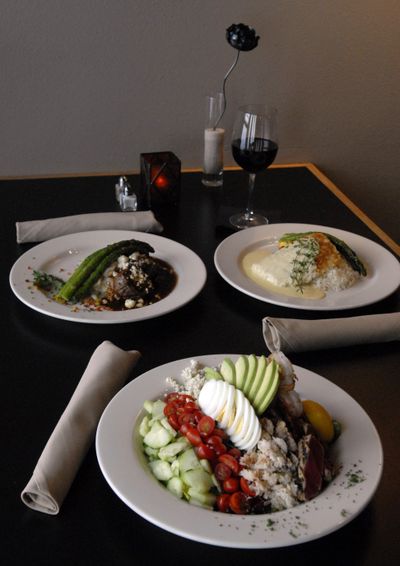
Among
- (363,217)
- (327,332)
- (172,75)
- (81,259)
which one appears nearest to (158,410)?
(327,332)

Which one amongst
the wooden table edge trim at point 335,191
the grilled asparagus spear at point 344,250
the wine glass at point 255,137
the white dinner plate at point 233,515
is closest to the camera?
the white dinner plate at point 233,515

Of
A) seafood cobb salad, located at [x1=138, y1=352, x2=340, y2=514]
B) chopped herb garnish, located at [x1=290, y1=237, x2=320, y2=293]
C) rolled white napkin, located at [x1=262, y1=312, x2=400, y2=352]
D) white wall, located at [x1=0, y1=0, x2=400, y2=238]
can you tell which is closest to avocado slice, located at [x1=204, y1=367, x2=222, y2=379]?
seafood cobb salad, located at [x1=138, y1=352, x2=340, y2=514]

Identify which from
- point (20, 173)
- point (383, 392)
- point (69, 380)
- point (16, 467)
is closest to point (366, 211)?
point (20, 173)

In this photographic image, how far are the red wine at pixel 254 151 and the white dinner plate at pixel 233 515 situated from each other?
764 mm

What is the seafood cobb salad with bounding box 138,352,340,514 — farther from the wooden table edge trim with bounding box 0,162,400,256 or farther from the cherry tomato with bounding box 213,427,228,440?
the wooden table edge trim with bounding box 0,162,400,256

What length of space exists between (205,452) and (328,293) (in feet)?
2.01

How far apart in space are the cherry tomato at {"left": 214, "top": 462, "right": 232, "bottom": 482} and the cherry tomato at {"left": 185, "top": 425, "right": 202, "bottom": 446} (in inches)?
1.6

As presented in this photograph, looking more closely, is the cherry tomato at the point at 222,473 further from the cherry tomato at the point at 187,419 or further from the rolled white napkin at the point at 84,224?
the rolled white napkin at the point at 84,224

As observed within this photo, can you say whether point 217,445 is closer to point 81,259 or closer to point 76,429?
point 76,429

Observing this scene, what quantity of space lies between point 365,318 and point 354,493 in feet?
1.49

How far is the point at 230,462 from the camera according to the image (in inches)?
32.0

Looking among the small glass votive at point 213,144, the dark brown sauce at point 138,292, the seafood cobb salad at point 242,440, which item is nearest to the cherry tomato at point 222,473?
the seafood cobb salad at point 242,440

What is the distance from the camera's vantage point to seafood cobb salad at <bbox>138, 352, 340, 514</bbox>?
794 mm

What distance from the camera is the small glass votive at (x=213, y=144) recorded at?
6.00ft
